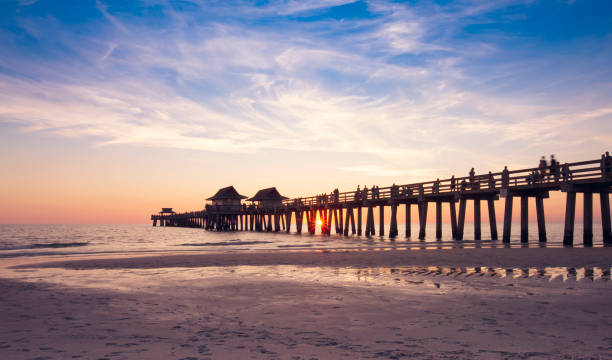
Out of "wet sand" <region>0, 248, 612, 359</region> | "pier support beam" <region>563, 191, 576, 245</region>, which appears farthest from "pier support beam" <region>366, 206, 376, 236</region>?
"wet sand" <region>0, 248, 612, 359</region>

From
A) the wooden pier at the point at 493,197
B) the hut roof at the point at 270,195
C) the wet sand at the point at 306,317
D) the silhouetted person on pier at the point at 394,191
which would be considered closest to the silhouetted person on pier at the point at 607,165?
the wooden pier at the point at 493,197

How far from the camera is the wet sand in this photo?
4.52m

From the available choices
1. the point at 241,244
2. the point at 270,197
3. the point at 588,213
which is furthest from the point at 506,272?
the point at 270,197

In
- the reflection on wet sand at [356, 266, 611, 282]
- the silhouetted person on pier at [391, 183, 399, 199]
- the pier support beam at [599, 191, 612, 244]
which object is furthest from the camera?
the silhouetted person on pier at [391, 183, 399, 199]

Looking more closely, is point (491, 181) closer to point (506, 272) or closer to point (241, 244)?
point (506, 272)

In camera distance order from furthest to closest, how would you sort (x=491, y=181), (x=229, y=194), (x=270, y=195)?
(x=229, y=194), (x=270, y=195), (x=491, y=181)

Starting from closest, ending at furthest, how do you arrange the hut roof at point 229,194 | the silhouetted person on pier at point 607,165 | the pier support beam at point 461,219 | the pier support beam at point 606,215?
the silhouetted person on pier at point 607,165
the pier support beam at point 606,215
the pier support beam at point 461,219
the hut roof at point 229,194

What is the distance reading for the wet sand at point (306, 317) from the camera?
4520 mm

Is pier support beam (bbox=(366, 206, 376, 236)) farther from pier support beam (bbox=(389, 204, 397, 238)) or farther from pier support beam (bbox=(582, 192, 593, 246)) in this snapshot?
pier support beam (bbox=(582, 192, 593, 246))

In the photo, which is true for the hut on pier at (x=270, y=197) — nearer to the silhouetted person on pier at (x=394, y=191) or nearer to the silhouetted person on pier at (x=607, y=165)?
the silhouetted person on pier at (x=394, y=191)

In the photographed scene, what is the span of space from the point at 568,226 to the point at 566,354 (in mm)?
18405

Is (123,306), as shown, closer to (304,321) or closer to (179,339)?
Result: (179,339)

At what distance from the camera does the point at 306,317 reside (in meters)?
6.10

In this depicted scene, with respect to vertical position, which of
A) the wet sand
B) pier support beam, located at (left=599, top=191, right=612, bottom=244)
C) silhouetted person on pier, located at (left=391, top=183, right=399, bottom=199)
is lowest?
the wet sand
